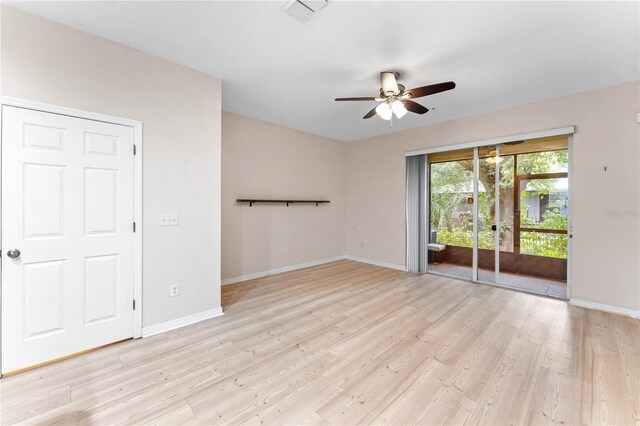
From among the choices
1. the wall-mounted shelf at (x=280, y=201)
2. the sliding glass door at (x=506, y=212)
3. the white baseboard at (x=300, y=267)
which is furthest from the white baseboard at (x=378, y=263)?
the wall-mounted shelf at (x=280, y=201)

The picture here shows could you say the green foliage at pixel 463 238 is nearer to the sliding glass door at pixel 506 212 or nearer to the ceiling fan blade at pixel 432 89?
the sliding glass door at pixel 506 212

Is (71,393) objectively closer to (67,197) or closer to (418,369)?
(67,197)

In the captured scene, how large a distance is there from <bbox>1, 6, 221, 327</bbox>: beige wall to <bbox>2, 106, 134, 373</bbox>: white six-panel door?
18 cm

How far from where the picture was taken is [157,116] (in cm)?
277

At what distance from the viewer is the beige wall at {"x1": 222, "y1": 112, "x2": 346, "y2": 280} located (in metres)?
4.54

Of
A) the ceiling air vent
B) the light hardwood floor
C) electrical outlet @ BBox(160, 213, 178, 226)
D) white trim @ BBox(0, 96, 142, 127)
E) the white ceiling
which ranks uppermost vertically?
the white ceiling

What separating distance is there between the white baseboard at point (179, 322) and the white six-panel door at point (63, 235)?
0.53 feet

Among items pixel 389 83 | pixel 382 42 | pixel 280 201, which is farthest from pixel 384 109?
pixel 280 201

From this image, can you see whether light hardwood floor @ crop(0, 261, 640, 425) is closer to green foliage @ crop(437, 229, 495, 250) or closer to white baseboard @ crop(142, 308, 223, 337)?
white baseboard @ crop(142, 308, 223, 337)

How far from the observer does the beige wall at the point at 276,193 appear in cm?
454

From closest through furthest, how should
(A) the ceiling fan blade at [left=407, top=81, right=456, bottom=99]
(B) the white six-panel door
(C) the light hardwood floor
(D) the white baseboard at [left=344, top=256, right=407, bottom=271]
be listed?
(C) the light hardwood floor → (B) the white six-panel door → (A) the ceiling fan blade at [left=407, top=81, right=456, bottom=99] → (D) the white baseboard at [left=344, top=256, right=407, bottom=271]

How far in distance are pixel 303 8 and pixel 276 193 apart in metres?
3.44

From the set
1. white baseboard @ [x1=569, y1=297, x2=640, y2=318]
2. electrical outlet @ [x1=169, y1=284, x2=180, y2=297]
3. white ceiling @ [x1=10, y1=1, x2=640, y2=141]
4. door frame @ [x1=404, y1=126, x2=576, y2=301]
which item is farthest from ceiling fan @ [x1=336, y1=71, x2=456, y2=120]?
white baseboard @ [x1=569, y1=297, x2=640, y2=318]

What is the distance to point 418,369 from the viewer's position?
7.24ft
